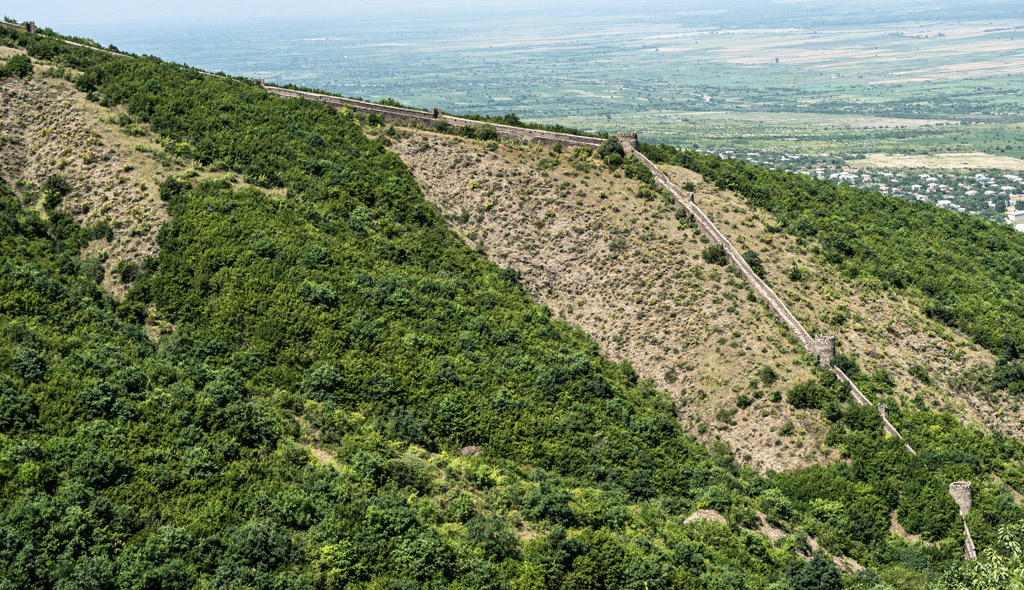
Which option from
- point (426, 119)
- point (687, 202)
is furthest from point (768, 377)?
point (426, 119)

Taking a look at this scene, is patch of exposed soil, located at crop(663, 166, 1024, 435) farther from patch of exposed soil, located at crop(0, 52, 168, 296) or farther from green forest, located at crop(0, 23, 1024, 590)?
patch of exposed soil, located at crop(0, 52, 168, 296)

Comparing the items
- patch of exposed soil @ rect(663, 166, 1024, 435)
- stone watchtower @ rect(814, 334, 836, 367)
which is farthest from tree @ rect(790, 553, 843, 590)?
patch of exposed soil @ rect(663, 166, 1024, 435)

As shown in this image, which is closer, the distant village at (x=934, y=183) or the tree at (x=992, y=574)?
the tree at (x=992, y=574)

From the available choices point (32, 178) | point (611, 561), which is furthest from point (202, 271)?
point (611, 561)

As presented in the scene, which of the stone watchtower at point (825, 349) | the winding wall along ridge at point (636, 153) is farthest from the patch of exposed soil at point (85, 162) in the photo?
the stone watchtower at point (825, 349)

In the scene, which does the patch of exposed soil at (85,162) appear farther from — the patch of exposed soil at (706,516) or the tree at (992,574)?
the tree at (992,574)
